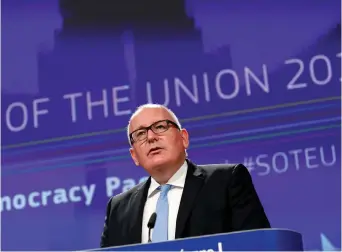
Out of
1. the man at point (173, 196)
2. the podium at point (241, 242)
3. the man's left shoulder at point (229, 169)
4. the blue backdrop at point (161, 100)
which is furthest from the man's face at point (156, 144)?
the blue backdrop at point (161, 100)

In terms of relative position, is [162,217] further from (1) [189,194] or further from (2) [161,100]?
(2) [161,100]

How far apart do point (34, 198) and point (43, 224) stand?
0.14 m

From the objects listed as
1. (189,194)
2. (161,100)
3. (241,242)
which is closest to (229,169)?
(189,194)

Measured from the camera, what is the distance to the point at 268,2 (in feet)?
11.7

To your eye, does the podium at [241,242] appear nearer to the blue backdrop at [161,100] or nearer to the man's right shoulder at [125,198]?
the man's right shoulder at [125,198]

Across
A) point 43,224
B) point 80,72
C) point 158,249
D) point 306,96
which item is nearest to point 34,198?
point 43,224

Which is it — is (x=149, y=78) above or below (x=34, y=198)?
above

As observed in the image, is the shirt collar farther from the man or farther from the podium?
the podium

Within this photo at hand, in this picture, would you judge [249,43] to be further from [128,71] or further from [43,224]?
[43,224]

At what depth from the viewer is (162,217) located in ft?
6.63

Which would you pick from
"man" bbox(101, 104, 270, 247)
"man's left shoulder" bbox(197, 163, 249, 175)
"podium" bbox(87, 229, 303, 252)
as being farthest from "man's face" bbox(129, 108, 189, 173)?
"podium" bbox(87, 229, 303, 252)

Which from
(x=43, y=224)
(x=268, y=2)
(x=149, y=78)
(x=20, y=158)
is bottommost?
(x=43, y=224)

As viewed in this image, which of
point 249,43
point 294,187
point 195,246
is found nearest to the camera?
point 195,246

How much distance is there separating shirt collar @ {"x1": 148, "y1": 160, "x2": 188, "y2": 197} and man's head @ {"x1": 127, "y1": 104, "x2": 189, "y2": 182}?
18mm
